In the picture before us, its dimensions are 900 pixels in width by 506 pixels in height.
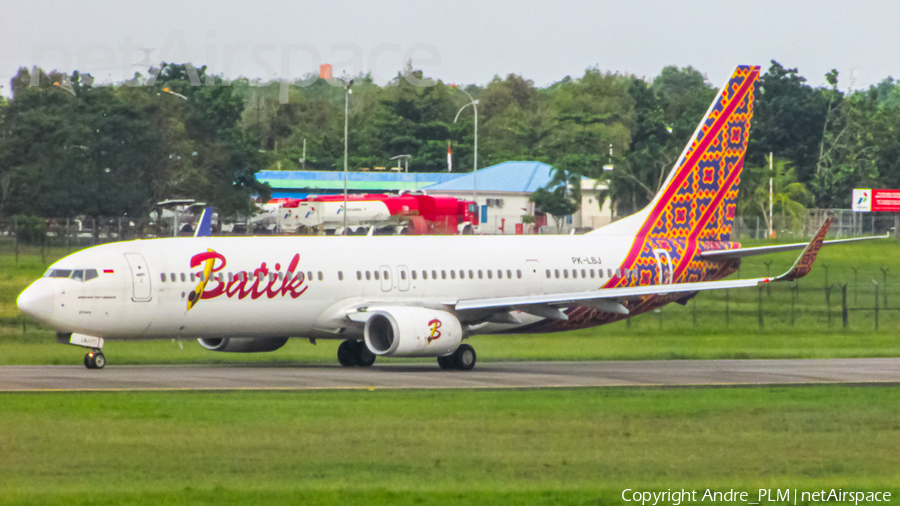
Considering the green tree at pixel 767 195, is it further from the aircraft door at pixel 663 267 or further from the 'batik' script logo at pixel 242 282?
the 'batik' script logo at pixel 242 282

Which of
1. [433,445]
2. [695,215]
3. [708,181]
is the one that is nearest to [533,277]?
[695,215]

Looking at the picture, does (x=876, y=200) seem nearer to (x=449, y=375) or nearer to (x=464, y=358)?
(x=464, y=358)

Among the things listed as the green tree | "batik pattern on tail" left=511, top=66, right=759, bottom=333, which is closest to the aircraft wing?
"batik pattern on tail" left=511, top=66, right=759, bottom=333

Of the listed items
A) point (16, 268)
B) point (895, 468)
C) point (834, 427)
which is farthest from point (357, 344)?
point (16, 268)

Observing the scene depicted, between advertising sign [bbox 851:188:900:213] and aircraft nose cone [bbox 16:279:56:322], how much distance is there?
6981 cm

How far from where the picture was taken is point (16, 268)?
6238cm

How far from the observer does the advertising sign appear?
9275cm

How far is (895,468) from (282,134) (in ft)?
521

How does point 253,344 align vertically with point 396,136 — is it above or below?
below

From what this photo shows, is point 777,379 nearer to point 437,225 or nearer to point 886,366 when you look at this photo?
point 886,366

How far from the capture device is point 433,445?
2200 cm

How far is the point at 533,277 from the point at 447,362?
466 cm

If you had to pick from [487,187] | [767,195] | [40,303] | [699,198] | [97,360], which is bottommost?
[97,360]

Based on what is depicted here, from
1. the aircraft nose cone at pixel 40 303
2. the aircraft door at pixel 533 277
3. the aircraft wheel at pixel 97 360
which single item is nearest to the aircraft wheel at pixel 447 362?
the aircraft door at pixel 533 277
